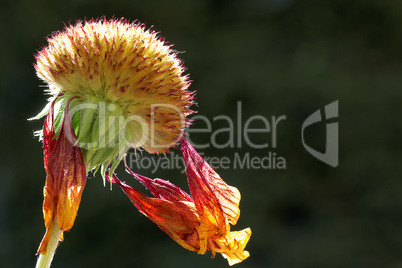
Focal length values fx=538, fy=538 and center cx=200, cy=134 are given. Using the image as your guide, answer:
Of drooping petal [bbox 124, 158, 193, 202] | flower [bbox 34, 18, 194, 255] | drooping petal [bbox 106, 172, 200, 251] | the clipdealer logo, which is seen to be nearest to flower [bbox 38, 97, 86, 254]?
flower [bbox 34, 18, 194, 255]

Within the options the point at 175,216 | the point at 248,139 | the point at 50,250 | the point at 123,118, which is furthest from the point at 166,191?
the point at 248,139

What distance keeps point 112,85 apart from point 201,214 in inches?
11.9

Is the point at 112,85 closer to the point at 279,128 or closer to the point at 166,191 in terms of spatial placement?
the point at 166,191

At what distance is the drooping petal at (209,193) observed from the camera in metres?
1.06

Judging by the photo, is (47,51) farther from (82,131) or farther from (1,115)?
(1,115)

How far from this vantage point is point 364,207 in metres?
3.81

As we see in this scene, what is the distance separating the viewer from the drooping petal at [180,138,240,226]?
1.06 m

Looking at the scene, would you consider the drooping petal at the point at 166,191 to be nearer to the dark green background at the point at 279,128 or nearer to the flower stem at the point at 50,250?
the flower stem at the point at 50,250

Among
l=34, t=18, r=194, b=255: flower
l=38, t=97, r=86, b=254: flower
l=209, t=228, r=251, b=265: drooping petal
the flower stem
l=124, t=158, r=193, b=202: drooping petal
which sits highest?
l=34, t=18, r=194, b=255: flower

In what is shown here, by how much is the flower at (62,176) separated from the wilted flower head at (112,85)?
3 centimetres

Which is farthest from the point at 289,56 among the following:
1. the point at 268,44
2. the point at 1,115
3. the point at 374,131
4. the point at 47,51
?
the point at 47,51

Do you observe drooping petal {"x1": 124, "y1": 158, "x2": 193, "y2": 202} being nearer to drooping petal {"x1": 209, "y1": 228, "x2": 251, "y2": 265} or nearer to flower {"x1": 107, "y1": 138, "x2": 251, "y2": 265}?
flower {"x1": 107, "y1": 138, "x2": 251, "y2": 265}

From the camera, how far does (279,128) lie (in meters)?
3.80

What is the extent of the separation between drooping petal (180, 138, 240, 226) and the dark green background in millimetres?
2479
